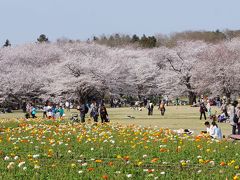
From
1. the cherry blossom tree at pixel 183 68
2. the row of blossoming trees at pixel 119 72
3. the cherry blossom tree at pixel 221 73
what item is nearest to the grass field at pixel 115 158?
the row of blossoming trees at pixel 119 72

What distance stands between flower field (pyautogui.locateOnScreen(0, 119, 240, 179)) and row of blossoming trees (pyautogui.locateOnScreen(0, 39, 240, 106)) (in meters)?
38.9

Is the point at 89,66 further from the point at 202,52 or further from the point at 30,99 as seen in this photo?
the point at 202,52

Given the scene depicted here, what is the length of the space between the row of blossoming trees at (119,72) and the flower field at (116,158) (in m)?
38.9

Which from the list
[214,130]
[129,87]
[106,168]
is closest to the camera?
[106,168]

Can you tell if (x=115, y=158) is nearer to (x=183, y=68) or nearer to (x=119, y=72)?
(x=119, y=72)

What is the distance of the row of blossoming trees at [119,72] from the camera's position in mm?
56219

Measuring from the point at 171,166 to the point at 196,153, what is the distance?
7.03 ft

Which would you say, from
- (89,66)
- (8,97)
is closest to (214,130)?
(89,66)

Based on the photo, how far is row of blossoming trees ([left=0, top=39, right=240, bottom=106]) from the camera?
56219mm

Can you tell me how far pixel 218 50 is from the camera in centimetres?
6569

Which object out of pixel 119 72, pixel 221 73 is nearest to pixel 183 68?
pixel 119 72

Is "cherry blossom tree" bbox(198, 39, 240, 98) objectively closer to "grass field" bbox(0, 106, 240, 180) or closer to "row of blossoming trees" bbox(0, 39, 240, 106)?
"row of blossoming trees" bbox(0, 39, 240, 106)

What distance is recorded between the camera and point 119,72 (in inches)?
2667

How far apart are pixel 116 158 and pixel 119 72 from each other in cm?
5626
